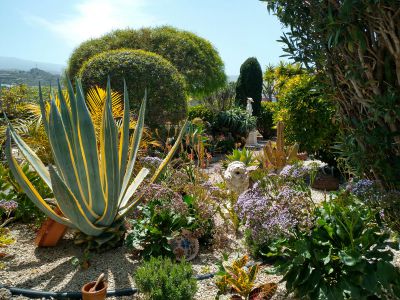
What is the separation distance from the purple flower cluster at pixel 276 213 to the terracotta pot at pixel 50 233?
1.75m

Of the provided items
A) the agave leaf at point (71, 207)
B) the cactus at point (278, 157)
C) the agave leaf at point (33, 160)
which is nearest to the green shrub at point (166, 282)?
the agave leaf at point (71, 207)

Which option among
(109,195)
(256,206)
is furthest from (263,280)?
(109,195)

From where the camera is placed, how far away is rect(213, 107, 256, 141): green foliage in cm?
1182

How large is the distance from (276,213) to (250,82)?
13.3 m

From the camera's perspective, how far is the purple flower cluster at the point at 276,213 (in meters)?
2.76

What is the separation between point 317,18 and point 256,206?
Result: 1.41 m

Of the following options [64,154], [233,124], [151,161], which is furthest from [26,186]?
[233,124]

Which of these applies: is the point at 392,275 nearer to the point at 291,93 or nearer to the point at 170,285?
the point at 170,285

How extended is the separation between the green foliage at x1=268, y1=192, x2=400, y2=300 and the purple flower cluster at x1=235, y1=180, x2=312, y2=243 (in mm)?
125

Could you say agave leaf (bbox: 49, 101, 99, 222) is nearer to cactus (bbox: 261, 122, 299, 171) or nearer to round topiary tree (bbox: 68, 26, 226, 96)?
cactus (bbox: 261, 122, 299, 171)

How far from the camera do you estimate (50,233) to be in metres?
3.74

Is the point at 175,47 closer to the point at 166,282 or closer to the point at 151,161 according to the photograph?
the point at 151,161

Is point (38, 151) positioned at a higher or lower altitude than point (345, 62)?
lower

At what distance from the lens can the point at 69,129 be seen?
11.0 ft
